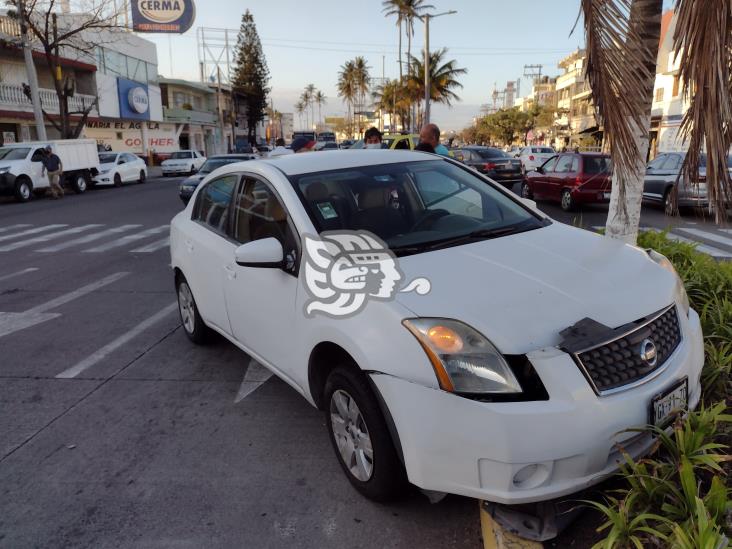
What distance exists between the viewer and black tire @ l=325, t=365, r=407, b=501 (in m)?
2.68

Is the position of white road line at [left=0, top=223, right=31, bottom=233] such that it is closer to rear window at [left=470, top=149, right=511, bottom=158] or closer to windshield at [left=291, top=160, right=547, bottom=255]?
windshield at [left=291, top=160, right=547, bottom=255]

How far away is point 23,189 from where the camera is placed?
1997 centimetres

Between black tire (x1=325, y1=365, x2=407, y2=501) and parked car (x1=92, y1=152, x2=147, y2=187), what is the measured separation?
26137 mm

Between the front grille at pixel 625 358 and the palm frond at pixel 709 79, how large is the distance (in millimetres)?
1034

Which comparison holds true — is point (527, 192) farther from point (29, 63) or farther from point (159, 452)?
point (29, 63)


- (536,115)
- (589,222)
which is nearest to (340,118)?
(536,115)

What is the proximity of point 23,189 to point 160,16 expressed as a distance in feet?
87.7

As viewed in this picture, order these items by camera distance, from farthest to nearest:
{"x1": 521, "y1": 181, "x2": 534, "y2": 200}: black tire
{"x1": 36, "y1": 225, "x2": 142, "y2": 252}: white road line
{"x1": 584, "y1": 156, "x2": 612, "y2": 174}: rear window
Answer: {"x1": 521, "y1": 181, "x2": 534, "y2": 200}: black tire → {"x1": 584, "y1": 156, "x2": 612, "y2": 174}: rear window → {"x1": 36, "y1": 225, "x2": 142, "y2": 252}: white road line

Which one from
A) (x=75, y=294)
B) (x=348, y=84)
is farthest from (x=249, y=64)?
(x=75, y=294)

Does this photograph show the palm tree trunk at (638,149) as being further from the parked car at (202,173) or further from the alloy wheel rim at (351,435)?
the parked car at (202,173)

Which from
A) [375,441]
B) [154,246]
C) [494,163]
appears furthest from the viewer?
[494,163]

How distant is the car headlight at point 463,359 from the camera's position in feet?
7.80

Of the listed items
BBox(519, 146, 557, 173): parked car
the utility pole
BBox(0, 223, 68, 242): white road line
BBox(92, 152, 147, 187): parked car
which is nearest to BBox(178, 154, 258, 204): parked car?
BBox(0, 223, 68, 242): white road line

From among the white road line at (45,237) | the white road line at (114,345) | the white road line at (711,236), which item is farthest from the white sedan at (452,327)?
the white road line at (45,237)
